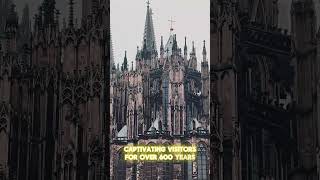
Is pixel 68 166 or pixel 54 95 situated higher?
pixel 54 95

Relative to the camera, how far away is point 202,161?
48.3 ft

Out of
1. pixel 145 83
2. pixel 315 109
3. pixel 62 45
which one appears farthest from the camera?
pixel 145 83

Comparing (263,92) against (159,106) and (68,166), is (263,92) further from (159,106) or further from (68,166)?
(159,106)

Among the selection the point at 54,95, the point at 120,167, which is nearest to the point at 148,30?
the point at 54,95

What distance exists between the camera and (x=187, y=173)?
16203 mm

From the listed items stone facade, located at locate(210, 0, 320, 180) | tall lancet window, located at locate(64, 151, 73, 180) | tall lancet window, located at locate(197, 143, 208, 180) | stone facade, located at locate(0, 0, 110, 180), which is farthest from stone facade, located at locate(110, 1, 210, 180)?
tall lancet window, located at locate(64, 151, 73, 180)

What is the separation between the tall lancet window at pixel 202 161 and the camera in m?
14.5

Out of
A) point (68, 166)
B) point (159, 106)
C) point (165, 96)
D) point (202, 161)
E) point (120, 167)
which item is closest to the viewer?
point (68, 166)

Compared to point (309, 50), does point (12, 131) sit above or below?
below

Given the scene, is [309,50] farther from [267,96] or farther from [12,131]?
[12,131]

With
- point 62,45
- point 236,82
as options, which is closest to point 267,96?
point 236,82

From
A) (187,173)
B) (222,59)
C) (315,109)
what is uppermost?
(222,59)

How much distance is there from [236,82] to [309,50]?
1421mm

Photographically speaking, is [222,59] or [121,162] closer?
[222,59]
